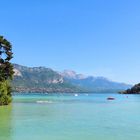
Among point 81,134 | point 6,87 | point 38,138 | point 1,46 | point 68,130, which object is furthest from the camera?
point 6,87

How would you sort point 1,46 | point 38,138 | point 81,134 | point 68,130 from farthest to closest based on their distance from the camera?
1. point 1,46
2. point 68,130
3. point 81,134
4. point 38,138

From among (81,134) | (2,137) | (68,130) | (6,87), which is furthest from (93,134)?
(6,87)

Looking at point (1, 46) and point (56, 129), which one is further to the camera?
point (1, 46)

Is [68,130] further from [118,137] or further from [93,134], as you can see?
[118,137]

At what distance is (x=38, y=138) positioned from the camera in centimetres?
2619

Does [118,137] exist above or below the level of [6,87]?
below

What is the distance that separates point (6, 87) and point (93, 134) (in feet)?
154

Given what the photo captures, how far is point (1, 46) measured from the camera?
6731cm

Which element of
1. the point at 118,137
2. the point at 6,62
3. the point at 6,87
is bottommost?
the point at 118,137

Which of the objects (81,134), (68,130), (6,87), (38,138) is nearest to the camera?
(38,138)

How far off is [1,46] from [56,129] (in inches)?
1524

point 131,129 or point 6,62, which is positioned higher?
point 6,62

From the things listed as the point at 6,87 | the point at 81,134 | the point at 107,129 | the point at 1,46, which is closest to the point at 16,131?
the point at 81,134

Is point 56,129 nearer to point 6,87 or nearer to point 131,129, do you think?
point 131,129
